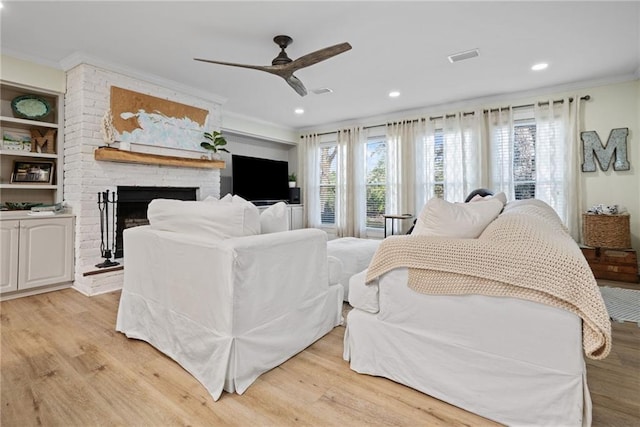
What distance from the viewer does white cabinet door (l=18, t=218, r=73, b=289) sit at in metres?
3.01

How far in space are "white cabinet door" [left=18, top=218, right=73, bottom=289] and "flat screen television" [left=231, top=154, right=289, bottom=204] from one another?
253 centimetres

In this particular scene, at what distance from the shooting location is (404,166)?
5.23 m

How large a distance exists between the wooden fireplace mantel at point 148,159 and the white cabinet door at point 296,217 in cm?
217

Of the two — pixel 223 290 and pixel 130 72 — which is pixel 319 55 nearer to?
pixel 223 290

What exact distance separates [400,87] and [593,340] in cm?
376

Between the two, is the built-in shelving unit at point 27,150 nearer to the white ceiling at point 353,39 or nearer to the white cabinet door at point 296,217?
the white ceiling at point 353,39

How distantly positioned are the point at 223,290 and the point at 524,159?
4.61m

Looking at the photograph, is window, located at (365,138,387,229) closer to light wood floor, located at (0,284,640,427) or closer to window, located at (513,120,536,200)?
window, located at (513,120,536,200)

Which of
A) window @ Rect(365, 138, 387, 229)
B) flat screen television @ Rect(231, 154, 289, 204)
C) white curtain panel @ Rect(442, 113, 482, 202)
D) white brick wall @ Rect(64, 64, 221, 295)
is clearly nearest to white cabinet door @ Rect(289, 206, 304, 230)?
flat screen television @ Rect(231, 154, 289, 204)

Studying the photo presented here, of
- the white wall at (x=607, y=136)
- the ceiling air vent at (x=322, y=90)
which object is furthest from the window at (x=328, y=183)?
the white wall at (x=607, y=136)

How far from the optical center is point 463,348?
1.38 meters

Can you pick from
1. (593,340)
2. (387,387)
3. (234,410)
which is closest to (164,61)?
(234,410)

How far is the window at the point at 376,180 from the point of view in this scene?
573 cm

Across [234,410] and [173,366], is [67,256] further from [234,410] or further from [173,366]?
[234,410]
